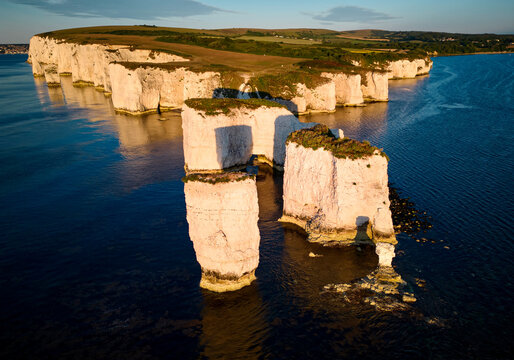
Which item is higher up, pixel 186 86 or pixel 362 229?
pixel 186 86

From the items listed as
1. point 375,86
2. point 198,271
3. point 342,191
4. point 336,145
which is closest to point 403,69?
point 375,86

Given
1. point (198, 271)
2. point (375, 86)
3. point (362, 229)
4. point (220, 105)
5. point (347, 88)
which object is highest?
point (375, 86)

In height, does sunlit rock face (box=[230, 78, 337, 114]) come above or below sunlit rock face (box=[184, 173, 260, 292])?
above

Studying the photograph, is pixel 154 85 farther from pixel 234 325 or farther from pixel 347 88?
pixel 234 325

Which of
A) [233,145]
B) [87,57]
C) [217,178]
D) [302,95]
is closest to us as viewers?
[217,178]

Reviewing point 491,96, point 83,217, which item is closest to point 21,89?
point 83,217

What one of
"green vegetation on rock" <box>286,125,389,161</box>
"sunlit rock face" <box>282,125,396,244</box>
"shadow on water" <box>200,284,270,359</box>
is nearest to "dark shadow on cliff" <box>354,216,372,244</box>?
"sunlit rock face" <box>282,125,396,244</box>

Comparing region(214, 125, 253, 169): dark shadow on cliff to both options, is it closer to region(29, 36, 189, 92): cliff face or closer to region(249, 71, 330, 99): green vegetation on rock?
region(249, 71, 330, 99): green vegetation on rock
